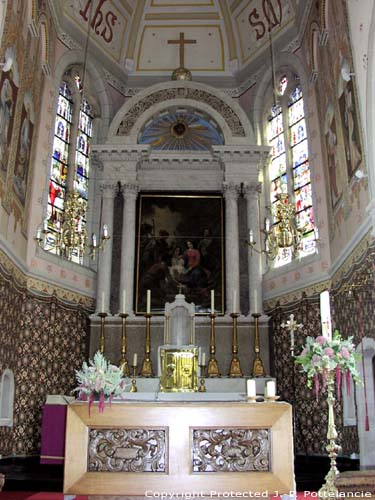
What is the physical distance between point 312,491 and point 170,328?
5821 millimetres

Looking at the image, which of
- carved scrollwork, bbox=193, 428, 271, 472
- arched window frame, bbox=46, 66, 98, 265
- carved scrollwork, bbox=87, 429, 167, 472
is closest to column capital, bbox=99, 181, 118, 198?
arched window frame, bbox=46, 66, 98, 265

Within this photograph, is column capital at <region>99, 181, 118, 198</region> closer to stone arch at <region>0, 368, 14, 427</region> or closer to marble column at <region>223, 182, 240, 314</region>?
marble column at <region>223, 182, 240, 314</region>

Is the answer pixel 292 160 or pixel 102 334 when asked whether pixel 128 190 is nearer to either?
pixel 102 334

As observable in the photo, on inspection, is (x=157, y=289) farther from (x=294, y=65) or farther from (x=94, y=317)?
(x=294, y=65)

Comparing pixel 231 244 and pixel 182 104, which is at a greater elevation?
pixel 182 104

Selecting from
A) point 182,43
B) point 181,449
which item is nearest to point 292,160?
point 182,43

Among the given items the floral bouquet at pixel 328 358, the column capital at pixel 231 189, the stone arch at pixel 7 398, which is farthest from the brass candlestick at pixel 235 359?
the floral bouquet at pixel 328 358

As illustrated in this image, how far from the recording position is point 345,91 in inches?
396

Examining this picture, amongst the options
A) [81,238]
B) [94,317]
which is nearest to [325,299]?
[81,238]

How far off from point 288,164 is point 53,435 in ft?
27.1

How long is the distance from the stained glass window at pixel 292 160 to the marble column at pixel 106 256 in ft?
13.3

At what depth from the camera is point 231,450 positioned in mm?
5402

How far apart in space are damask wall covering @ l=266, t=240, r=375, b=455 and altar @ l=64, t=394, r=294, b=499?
388 cm

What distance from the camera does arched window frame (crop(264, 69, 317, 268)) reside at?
12852 mm
